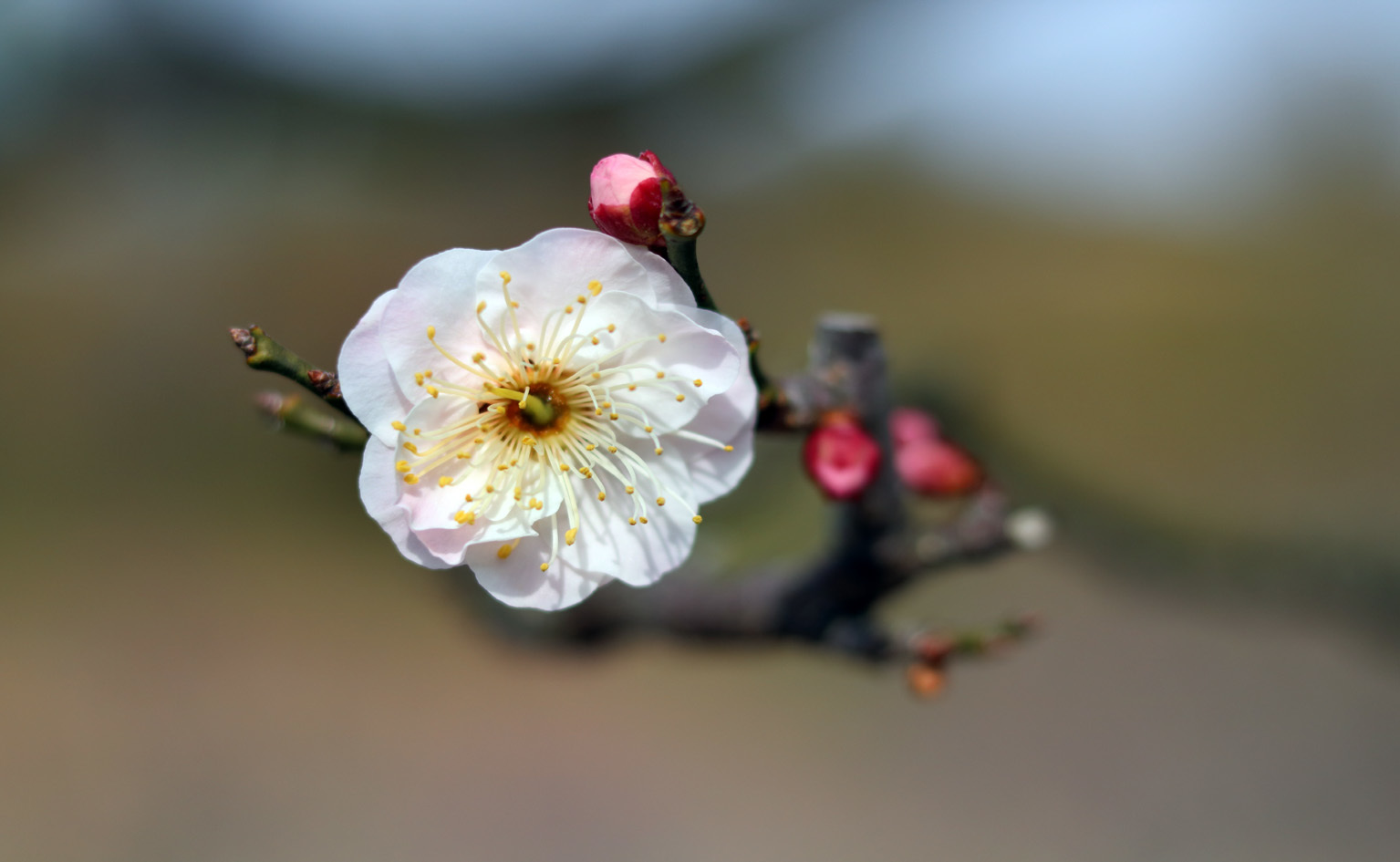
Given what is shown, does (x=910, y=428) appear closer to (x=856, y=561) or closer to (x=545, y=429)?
(x=856, y=561)

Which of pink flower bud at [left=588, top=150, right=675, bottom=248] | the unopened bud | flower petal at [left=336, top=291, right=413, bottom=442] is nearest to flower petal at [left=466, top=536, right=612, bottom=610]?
flower petal at [left=336, top=291, right=413, bottom=442]

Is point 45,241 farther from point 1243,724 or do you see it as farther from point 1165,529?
point 1243,724

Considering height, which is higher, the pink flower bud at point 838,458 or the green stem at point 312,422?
the green stem at point 312,422

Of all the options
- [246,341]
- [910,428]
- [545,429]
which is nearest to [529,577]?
[545,429]

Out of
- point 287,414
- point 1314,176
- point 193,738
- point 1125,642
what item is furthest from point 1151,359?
point 193,738

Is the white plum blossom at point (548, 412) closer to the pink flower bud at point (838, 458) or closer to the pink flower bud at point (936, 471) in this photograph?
the pink flower bud at point (838, 458)

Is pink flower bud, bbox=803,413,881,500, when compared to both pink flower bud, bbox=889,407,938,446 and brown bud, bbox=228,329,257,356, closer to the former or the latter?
pink flower bud, bbox=889,407,938,446

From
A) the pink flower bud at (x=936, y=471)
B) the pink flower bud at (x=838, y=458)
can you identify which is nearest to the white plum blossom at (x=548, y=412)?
the pink flower bud at (x=838, y=458)

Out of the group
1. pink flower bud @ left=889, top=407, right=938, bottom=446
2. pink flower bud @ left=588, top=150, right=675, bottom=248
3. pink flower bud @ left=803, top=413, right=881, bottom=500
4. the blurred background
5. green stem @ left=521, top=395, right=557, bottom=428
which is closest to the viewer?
pink flower bud @ left=588, top=150, right=675, bottom=248
